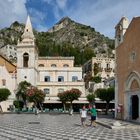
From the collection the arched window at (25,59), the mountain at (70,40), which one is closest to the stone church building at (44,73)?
the arched window at (25,59)

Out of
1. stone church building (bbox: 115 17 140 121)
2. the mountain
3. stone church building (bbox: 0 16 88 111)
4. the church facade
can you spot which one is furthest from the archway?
the mountain

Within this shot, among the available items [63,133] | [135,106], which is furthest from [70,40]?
[63,133]

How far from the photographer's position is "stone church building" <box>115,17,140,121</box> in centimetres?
3219

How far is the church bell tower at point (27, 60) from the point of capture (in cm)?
6706

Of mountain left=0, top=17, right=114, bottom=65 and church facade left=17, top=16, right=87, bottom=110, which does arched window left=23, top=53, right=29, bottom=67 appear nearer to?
church facade left=17, top=16, right=87, bottom=110

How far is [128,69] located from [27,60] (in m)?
38.4

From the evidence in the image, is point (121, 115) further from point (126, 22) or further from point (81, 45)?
point (81, 45)

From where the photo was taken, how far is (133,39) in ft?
108

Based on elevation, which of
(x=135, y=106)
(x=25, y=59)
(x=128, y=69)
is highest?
(x=25, y=59)

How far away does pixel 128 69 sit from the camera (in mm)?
33906

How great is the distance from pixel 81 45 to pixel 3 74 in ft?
364

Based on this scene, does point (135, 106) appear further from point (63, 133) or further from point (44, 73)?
point (44, 73)

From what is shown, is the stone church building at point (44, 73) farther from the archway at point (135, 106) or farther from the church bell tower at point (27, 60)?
the archway at point (135, 106)

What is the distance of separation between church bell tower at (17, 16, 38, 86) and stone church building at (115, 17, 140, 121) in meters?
32.1
